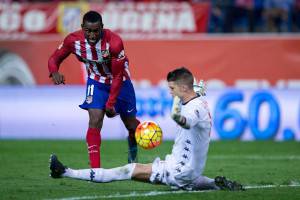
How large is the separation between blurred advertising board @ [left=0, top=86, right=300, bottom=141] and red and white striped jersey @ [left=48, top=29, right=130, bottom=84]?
6.93m

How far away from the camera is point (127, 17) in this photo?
21.0m

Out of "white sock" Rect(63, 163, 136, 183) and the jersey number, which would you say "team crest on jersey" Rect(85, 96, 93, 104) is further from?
"white sock" Rect(63, 163, 136, 183)

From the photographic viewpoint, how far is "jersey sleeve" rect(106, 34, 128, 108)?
1069 cm

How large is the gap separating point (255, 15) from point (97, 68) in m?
10.6

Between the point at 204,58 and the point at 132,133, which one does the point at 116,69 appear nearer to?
the point at 132,133

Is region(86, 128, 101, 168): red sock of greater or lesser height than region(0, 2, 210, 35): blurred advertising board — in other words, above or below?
below

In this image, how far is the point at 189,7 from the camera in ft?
68.2

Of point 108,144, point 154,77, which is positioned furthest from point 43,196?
point 154,77

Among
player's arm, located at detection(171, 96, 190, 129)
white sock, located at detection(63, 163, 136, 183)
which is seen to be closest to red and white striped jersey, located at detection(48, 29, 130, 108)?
white sock, located at detection(63, 163, 136, 183)

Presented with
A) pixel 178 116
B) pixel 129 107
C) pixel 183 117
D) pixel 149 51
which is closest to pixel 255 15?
pixel 149 51

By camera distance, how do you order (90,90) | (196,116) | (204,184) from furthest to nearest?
(90,90), (204,184), (196,116)

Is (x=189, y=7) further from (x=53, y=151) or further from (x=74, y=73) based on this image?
(x=53, y=151)

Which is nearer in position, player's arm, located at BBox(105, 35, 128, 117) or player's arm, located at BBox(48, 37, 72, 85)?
player's arm, located at BBox(105, 35, 128, 117)

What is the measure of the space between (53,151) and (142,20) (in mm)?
6399
